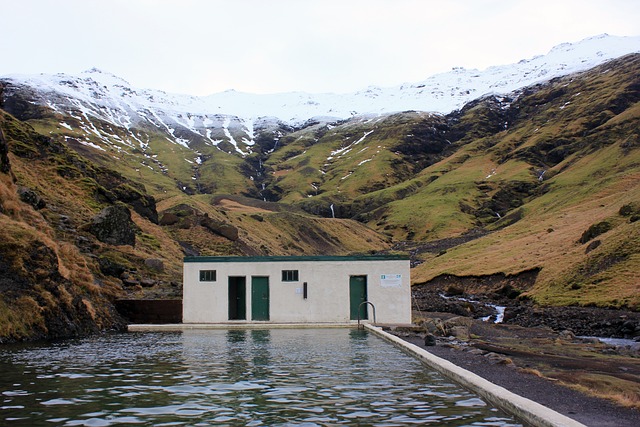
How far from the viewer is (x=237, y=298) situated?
128 feet

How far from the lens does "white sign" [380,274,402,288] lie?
37.3 metres

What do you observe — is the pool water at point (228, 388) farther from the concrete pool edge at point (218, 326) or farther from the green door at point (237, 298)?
the green door at point (237, 298)

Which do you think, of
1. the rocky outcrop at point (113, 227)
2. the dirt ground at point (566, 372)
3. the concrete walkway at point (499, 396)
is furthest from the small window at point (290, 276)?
the rocky outcrop at point (113, 227)

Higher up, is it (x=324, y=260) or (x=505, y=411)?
(x=324, y=260)

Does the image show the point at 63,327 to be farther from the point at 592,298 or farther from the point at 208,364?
the point at 592,298

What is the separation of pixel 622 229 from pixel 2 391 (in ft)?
196

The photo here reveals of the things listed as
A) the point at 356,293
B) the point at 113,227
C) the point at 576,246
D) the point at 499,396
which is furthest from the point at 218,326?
the point at 576,246

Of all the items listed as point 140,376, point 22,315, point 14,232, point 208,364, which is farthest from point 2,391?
point 14,232

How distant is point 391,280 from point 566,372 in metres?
18.5

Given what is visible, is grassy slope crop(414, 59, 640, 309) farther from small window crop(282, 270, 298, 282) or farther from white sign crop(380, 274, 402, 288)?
small window crop(282, 270, 298, 282)

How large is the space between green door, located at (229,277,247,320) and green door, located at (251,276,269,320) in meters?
0.95

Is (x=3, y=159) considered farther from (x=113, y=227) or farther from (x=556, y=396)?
(x=556, y=396)

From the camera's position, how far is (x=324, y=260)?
3788cm

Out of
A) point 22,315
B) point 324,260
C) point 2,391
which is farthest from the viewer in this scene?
point 324,260
